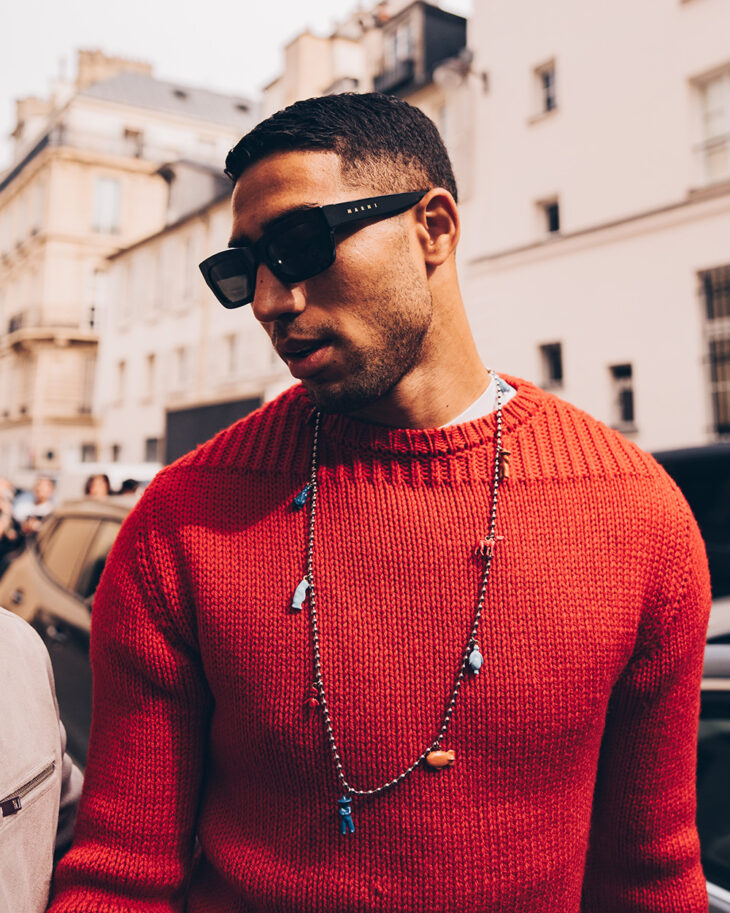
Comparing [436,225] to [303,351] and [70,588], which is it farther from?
[70,588]

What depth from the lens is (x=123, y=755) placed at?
52.1 inches

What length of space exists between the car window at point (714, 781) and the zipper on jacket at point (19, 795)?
1629 millimetres

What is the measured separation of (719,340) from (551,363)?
10.2 feet

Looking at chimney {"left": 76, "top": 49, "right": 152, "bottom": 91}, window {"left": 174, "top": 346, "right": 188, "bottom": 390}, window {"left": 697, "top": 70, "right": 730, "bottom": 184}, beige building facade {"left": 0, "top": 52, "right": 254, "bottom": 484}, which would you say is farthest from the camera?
chimney {"left": 76, "top": 49, "right": 152, "bottom": 91}

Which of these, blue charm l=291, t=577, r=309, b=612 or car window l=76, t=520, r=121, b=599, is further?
car window l=76, t=520, r=121, b=599

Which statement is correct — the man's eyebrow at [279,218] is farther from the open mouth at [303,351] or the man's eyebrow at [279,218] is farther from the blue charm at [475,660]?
the blue charm at [475,660]

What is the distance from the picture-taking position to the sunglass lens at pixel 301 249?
1.28 metres

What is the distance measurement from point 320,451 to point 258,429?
14 cm

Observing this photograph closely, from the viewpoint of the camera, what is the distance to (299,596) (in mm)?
1303

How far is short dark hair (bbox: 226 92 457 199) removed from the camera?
130 cm

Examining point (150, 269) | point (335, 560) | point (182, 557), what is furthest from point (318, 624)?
point (150, 269)

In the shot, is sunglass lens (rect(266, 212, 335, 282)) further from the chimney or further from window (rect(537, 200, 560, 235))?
the chimney

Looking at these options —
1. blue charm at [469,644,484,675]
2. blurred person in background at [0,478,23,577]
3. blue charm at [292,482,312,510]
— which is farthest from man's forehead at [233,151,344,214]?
blurred person in background at [0,478,23,577]

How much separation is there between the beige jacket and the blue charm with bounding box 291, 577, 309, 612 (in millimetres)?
449
